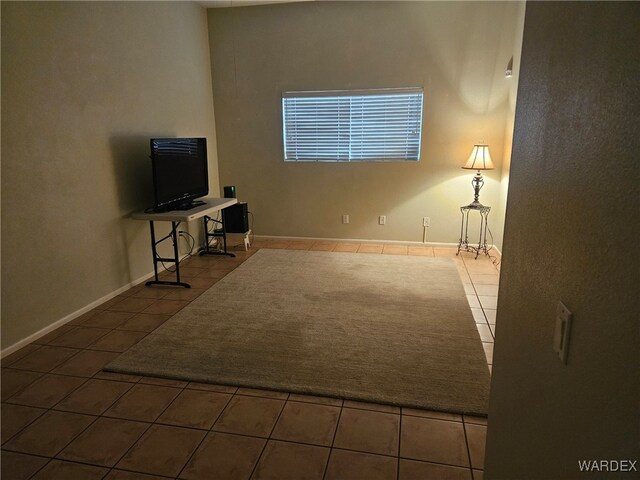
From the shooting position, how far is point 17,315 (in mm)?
2754

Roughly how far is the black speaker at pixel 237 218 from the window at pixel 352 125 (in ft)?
3.12

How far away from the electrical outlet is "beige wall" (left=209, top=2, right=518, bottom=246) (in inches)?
180

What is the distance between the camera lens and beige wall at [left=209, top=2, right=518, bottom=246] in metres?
4.76

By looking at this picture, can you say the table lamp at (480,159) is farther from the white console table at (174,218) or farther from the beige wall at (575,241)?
the beige wall at (575,241)

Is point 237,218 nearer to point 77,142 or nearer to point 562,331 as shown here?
point 77,142

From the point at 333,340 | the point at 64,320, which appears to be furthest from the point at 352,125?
the point at 64,320

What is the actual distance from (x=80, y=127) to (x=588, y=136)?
3.52m

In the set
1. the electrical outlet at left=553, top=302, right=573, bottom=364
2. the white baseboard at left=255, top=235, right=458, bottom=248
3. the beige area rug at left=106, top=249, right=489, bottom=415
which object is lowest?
the beige area rug at left=106, top=249, right=489, bottom=415

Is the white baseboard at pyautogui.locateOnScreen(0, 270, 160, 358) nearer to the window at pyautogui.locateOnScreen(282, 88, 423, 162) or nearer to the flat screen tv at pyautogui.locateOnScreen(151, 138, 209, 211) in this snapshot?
the flat screen tv at pyautogui.locateOnScreen(151, 138, 209, 211)

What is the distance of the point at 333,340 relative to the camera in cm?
283

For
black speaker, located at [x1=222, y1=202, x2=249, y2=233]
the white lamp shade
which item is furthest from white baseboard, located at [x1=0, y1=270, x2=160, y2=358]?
the white lamp shade

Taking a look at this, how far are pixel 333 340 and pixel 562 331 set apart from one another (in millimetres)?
2162

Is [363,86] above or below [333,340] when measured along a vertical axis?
above

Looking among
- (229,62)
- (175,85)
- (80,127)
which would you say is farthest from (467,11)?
(80,127)
